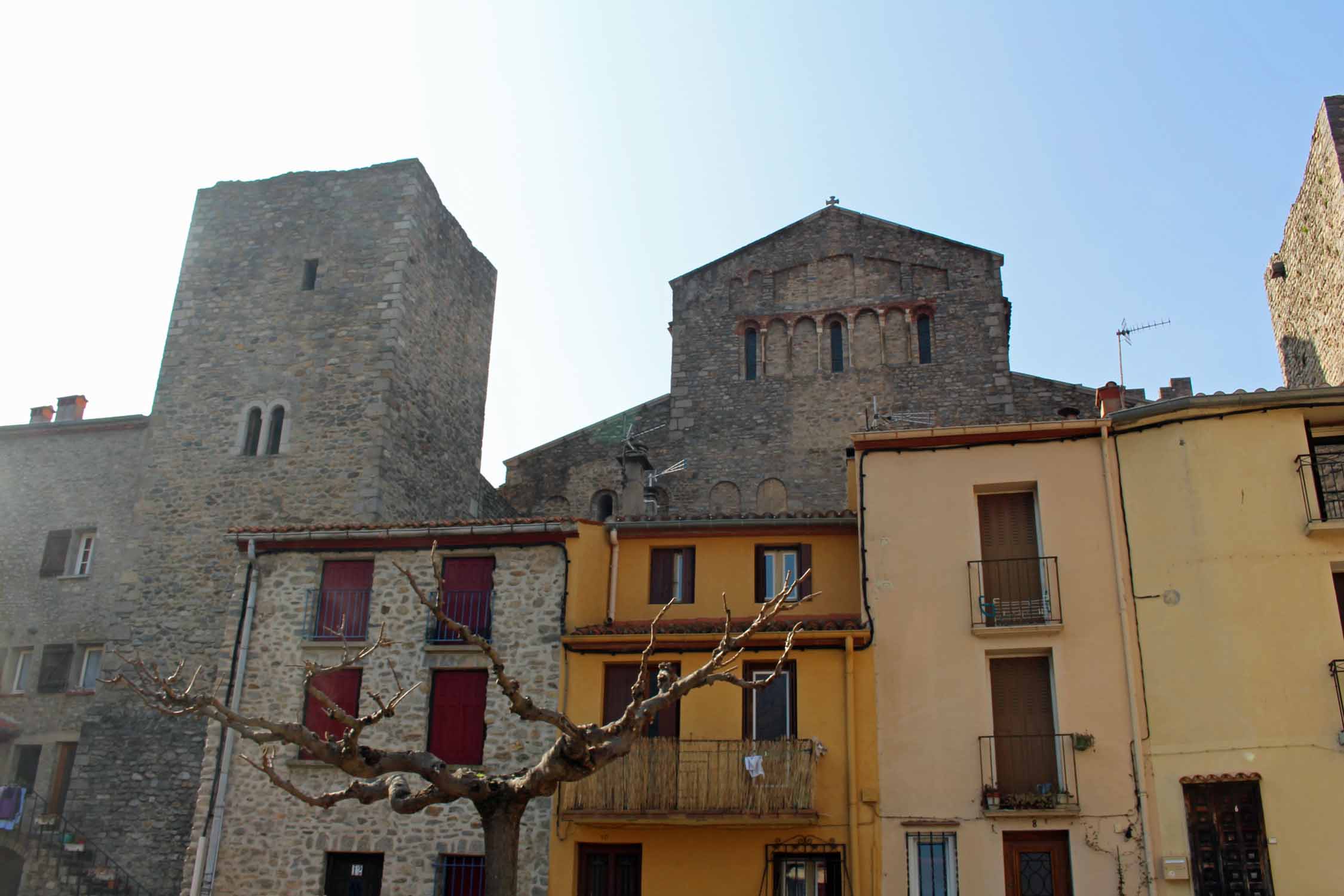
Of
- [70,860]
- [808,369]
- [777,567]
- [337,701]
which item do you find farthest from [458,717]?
[808,369]

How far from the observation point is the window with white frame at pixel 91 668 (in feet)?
83.7

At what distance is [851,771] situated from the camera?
53.6 ft

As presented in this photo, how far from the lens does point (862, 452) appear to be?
18.4m

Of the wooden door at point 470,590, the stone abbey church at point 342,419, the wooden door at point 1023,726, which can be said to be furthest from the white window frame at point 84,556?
the wooden door at point 1023,726

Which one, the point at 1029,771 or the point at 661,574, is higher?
the point at 661,574

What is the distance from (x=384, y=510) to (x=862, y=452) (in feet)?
38.4

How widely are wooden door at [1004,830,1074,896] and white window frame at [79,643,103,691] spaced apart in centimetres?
1888

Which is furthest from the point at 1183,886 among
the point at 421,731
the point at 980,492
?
the point at 421,731

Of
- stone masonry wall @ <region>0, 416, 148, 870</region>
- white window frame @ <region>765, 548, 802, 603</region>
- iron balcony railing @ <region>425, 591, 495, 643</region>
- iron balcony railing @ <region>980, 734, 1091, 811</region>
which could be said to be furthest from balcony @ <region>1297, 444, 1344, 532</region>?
stone masonry wall @ <region>0, 416, 148, 870</region>

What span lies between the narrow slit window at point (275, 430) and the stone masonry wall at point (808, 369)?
5.78 metres

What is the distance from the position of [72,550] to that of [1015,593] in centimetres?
2046

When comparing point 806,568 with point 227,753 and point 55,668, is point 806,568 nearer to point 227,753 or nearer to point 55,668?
point 227,753

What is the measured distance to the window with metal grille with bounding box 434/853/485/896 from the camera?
17109 mm

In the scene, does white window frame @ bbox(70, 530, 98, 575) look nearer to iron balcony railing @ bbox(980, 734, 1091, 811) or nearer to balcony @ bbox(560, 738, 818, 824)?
balcony @ bbox(560, 738, 818, 824)
